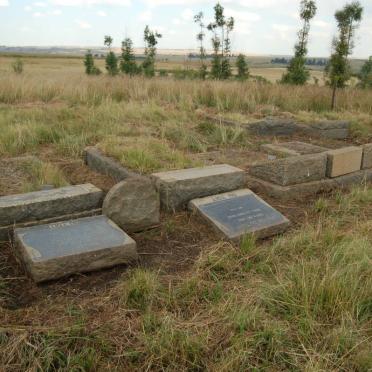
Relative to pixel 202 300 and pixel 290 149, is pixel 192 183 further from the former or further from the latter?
pixel 290 149

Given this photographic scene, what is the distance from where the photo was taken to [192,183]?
3.59 metres

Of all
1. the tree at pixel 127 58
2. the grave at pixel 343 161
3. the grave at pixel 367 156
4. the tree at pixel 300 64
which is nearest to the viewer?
the grave at pixel 343 161

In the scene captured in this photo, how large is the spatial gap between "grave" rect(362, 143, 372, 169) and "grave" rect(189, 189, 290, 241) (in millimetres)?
1896

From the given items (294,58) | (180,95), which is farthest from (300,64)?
(180,95)

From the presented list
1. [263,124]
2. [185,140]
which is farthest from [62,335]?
[263,124]

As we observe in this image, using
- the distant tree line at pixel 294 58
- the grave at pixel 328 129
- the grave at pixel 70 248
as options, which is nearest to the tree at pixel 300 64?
the distant tree line at pixel 294 58

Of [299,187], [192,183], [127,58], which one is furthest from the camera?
[127,58]

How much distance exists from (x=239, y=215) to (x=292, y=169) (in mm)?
1033

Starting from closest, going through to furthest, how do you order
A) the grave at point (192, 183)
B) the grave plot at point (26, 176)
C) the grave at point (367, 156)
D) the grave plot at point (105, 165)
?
1. the grave at point (192, 183)
2. the grave plot at point (26, 176)
3. the grave plot at point (105, 165)
4. the grave at point (367, 156)

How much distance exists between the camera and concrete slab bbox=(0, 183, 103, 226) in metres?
2.99

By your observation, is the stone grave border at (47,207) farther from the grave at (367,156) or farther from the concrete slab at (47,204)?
the grave at (367,156)

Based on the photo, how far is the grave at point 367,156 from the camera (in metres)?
4.88

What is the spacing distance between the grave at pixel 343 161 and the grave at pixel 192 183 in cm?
113

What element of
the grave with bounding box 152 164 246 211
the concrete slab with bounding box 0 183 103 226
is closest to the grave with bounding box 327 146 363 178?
the grave with bounding box 152 164 246 211
